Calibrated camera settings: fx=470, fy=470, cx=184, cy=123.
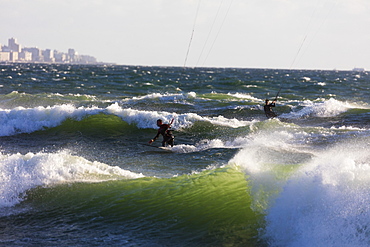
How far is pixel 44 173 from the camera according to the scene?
31.9ft

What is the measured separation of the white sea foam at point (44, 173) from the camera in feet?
30.0

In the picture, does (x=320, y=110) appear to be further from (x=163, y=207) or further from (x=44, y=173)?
(x=44, y=173)

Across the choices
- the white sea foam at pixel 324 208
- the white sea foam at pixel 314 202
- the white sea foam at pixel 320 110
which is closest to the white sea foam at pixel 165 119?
the white sea foam at pixel 320 110

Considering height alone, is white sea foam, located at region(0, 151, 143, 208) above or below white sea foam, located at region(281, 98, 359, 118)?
below

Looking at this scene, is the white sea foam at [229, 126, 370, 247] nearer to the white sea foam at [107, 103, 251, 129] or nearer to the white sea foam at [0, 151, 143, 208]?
the white sea foam at [0, 151, 143, 208]

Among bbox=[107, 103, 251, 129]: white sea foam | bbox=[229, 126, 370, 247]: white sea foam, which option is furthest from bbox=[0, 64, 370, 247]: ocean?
bbox=[107, 103, 251, 129]: white sea foam

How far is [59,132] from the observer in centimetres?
1853

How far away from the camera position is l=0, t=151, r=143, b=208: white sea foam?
30.0ft

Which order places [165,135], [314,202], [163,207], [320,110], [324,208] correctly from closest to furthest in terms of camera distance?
[324,208] < [314,202] < [163,207] < [165,135] < [320,110]

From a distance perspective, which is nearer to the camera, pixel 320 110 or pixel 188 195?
pixel 188 195

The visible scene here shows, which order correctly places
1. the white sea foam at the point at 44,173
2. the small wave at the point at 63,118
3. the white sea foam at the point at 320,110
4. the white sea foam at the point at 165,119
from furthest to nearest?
the white sea foam at the point at 320,110 < the white sea foam at the point at 165,119 < the small wave at the point at 63,118 < the white sea foam at the point at 44,173

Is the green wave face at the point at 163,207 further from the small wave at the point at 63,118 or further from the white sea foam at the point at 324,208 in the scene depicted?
the small wave at the point at 63,118

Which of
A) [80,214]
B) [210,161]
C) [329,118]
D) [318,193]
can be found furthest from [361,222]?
[329,118]

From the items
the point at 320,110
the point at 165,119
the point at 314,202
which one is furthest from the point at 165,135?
the point at 320,110
